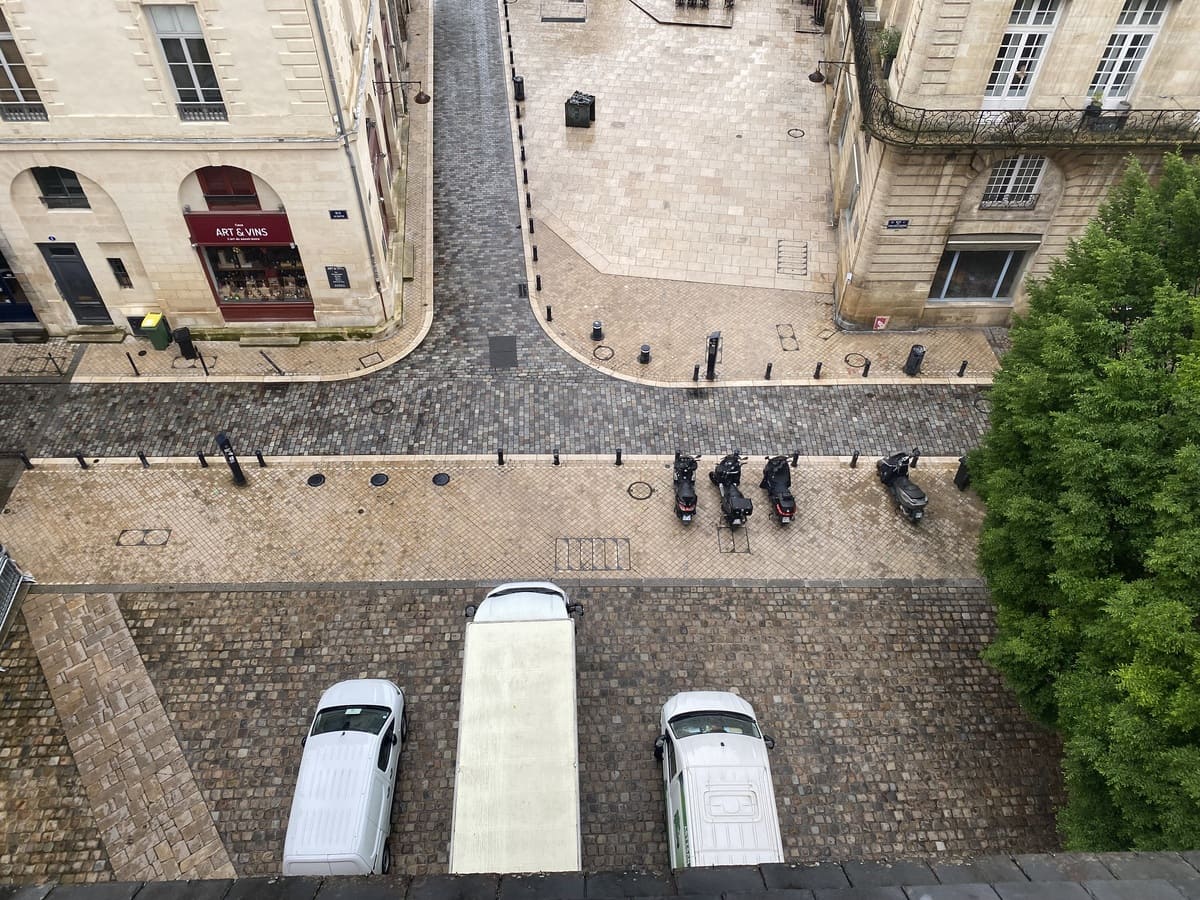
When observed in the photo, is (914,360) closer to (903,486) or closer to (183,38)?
(903,486)

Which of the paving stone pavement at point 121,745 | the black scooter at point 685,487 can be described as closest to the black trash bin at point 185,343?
the paving stone pavement at point 121,745

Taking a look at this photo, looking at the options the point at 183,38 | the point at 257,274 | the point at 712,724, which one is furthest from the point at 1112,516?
the point at 257,274

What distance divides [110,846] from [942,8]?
2940 centimetres

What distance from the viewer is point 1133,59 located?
77.8 feet

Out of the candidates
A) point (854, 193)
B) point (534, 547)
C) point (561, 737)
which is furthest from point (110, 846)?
point (854, 193)

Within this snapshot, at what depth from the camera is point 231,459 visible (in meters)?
24.0

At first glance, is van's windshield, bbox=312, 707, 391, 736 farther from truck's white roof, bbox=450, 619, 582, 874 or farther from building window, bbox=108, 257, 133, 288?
building window, bbox=108, 257, 133, 288

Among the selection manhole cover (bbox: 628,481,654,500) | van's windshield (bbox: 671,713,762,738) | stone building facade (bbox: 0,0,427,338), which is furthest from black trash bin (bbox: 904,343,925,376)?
stone building facade (bbox: 0,0,427,338)

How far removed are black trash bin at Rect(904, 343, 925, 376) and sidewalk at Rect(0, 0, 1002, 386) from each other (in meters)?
0.29

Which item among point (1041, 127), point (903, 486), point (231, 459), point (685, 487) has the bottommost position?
point (903, 486)

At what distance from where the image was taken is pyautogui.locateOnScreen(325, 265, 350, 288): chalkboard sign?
2794 cm

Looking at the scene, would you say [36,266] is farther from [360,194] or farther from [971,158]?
[971,158]

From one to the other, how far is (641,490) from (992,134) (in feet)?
49.4

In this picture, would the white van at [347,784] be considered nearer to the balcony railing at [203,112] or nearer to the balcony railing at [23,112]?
the balcony railing at [203,112]
